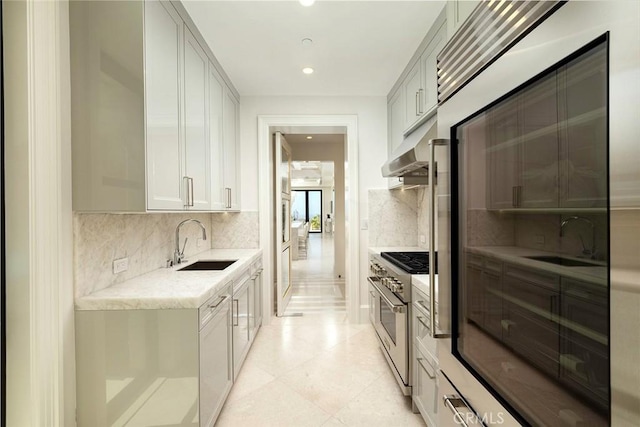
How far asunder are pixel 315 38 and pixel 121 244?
199 cm

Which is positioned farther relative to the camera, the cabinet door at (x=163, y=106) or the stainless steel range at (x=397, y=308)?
the stainless steel range at (x=397, y=308)

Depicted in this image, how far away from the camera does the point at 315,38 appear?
2285 mm

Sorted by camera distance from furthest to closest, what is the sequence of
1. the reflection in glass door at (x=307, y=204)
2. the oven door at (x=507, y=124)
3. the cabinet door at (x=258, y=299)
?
the reflection in glass door at (x=307, y=204), the cabinet door at (x=258, y=299), the oven door at (x=507, y=124)

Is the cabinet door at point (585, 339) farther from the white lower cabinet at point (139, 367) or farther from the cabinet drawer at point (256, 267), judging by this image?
the cabinet drawer at point (256, 267)

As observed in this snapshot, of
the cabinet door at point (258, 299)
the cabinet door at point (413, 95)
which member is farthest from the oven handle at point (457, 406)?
the cabinet door at point (258, 299)

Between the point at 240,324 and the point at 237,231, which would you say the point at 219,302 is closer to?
the point at 240,324

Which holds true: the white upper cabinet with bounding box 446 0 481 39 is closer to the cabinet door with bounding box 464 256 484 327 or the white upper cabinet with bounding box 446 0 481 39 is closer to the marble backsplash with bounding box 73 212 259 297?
the cabinet door with bounding box 464 256 484 327

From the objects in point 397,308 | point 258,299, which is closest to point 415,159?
point 397,308

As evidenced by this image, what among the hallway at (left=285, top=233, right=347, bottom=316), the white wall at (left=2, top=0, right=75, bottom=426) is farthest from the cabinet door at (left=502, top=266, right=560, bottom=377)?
the hallway at (left=285, top=233, right=347, bottom=316)

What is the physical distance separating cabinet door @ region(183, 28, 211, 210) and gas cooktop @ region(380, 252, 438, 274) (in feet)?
5.07

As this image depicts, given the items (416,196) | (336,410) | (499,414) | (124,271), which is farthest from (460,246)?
(416,196)

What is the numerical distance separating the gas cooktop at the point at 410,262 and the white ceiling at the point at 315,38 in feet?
5.70

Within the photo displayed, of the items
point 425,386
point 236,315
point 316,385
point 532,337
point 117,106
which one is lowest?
A: point 316,385

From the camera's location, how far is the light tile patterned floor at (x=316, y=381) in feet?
6.41
